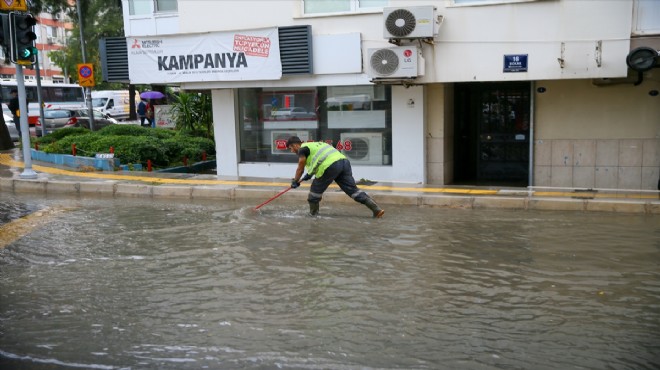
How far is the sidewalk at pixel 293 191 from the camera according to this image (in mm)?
10531

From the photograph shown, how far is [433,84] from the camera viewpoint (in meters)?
12.7

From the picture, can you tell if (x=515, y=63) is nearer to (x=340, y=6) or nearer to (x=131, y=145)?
(x=340, y=6)

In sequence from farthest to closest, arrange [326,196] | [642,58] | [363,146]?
[363,146]
[326,196]
[642,58]

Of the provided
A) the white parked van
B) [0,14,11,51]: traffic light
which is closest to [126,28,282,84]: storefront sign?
[0,14,11,51]: traffic light

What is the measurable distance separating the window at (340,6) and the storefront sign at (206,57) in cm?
85

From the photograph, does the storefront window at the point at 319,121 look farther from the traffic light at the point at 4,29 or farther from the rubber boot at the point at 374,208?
the traffic light at the point at 4,29

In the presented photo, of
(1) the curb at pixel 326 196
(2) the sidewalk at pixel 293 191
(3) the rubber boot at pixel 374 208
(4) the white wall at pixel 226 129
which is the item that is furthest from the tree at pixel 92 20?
(3) the rubber boot at pixel 374 208

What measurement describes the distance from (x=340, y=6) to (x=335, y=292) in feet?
25.0

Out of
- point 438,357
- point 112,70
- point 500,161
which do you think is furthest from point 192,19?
point 438,357

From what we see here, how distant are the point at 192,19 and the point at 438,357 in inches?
422

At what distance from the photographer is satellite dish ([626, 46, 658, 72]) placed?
1020 cm

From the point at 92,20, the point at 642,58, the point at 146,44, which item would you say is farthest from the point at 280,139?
the point at 92,20

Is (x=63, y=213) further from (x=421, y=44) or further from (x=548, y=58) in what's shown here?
(x=548, y=58)

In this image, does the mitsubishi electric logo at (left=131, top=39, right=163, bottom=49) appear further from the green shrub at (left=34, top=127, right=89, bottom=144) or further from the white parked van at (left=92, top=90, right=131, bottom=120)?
the white parked van at (left=92, top=90, right=131, bottom=120)
